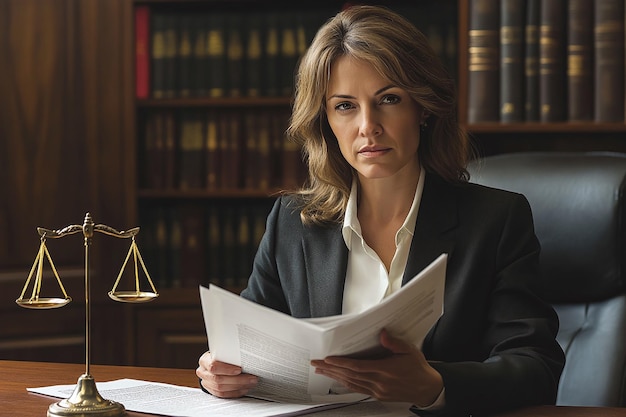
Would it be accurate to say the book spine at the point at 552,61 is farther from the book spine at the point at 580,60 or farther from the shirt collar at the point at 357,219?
the shirt collar at the point at 357,219

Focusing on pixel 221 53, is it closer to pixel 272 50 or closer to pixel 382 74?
pixel 272 50

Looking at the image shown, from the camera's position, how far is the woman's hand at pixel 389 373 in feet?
4.34

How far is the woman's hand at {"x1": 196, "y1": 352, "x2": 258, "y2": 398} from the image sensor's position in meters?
1.48

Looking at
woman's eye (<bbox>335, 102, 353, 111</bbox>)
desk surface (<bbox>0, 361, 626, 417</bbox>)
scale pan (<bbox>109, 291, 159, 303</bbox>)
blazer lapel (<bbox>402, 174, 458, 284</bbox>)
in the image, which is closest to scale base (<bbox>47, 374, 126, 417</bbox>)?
desk surface (<bbox>0, 361, 626, 417</bbox>)

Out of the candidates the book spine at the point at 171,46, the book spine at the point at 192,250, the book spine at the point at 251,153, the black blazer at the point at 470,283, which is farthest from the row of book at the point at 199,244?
the black blazer at the point at 470,283

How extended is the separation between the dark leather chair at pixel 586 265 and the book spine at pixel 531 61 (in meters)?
0.71

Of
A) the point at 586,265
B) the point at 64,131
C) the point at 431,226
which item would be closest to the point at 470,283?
the point at 431,226

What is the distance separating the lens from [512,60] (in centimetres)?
274

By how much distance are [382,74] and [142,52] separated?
4.77 ft

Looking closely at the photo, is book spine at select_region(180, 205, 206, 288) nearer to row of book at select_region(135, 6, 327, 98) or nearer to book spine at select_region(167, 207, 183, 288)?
book spine at select_region(167, 207, 183, 288)

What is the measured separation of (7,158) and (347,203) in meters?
1.41

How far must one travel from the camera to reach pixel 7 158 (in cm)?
294

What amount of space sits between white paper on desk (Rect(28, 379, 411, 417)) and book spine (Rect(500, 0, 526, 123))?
4.94 feet

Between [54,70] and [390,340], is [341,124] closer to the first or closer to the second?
[390,340]
